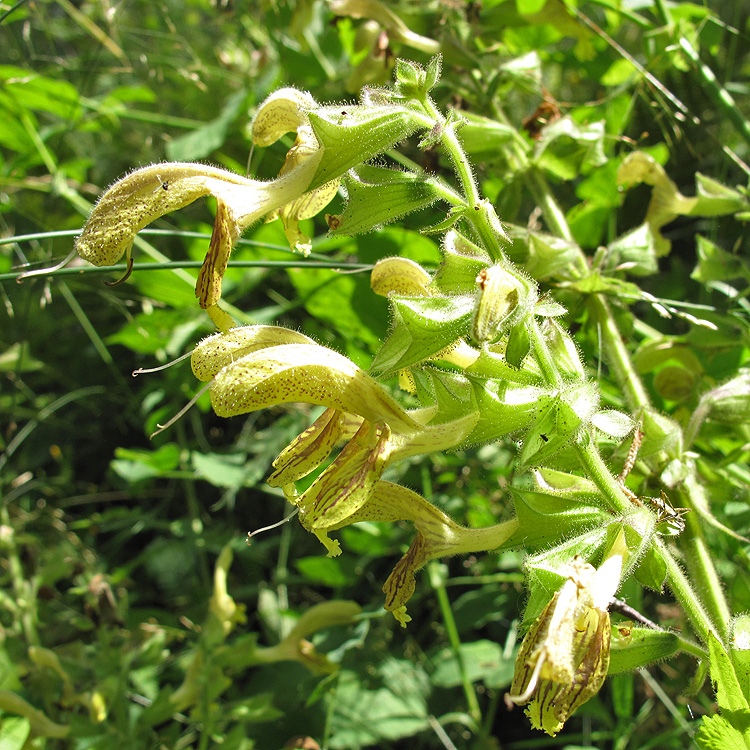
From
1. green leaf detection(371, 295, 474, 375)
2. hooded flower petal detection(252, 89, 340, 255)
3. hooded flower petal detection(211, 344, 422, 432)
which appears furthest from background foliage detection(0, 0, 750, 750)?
green leaf detection(371, 295, 474, 375)

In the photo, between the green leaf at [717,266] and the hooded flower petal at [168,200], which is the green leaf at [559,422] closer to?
the hooded flower petal at [168,200]

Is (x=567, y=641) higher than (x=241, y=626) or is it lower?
higher

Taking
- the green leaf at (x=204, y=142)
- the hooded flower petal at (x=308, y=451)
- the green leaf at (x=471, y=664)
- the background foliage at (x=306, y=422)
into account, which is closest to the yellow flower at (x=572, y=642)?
the hooded flower petal at (x=308, y=451)

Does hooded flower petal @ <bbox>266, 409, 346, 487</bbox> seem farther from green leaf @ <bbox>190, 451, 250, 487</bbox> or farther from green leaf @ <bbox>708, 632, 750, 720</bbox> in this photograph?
green leaf @ <bbox>190, 451, 250, 487</bbox>

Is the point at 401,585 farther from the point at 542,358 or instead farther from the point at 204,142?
the point at 204,142

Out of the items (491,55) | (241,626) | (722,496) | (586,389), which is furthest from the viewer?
(241,626)

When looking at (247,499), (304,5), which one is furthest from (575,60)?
(247,499)

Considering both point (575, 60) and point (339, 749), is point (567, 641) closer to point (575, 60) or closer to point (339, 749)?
point (339, 749)

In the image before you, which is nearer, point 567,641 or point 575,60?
point 567,641
